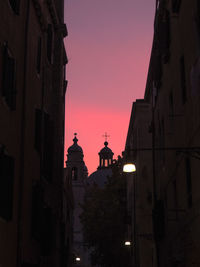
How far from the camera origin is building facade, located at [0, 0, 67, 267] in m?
13.0

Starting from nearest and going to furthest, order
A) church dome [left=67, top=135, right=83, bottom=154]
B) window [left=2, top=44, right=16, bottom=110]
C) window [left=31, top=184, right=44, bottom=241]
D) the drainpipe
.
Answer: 1. window [left=2, top=44, right=16, bottom=110]
2. the drainpipe
3. window [left=31, top=184, right=44, bottom=241]
4. church dome [left=67, top=135, right=83, bottom=154]

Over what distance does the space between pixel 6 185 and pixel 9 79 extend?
2.65 m

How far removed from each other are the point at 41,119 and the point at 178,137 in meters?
4.70

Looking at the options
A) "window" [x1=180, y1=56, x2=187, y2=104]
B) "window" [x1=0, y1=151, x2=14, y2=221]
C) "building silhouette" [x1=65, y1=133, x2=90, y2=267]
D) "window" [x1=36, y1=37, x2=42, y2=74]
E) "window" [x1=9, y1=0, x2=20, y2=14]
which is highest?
"building silhouette" [x1=65, y1=133, x2=90, y2=267]

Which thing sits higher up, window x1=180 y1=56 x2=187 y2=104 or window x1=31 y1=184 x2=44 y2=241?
window x1=180 y1=56 x2=187 y2=104

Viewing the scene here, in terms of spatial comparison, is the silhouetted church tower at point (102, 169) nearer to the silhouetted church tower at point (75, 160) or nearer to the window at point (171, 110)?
the silhouetted church tower at point (75, 160)

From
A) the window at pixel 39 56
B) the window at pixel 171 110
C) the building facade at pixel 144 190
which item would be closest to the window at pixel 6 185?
the window at pixel 39 56

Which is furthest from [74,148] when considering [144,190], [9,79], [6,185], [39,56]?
[6,185]

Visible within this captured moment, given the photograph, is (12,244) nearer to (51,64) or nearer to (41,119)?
(41,119)

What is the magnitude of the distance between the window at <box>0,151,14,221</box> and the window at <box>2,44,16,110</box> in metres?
1.47

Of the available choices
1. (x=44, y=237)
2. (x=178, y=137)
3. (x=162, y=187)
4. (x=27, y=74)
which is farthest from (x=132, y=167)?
(x=162, y=187)

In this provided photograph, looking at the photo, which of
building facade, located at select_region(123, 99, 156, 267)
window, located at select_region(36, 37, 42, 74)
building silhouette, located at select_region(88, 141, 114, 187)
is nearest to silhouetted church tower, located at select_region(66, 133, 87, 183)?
building silhouette, located at select_region(88, 141, 114, 187)

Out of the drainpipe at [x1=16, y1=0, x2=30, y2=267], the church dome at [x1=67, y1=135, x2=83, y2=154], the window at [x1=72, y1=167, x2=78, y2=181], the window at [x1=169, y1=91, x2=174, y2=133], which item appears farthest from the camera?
the window at [x1=72, y1=167, x2=78, y2=181]

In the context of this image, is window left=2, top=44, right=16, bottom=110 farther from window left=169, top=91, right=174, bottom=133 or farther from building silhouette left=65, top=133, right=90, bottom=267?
building silhouette left=65, top=133, right=90, bottom=267
